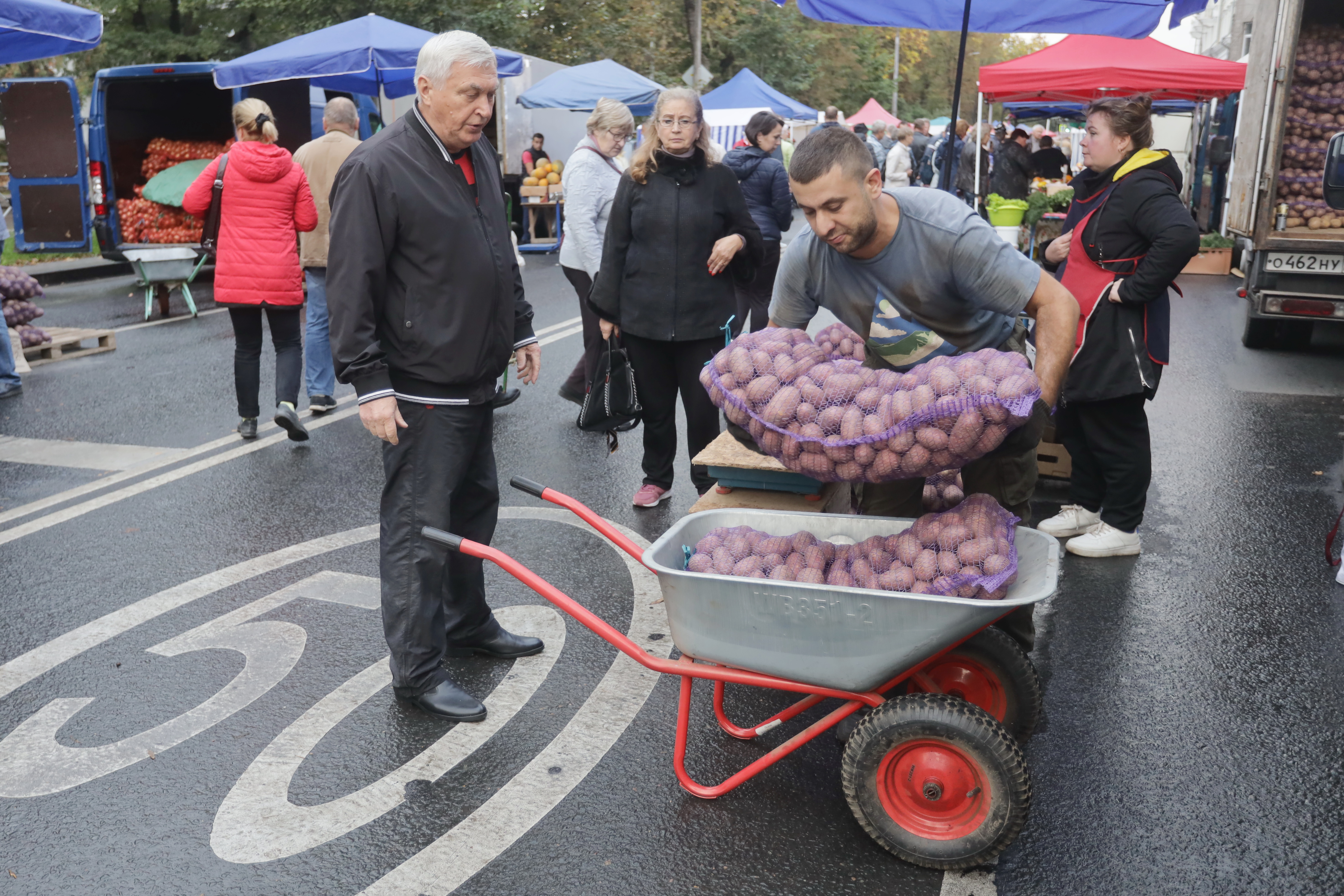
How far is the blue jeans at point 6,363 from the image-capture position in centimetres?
848

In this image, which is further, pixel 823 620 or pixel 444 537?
pixel 444 537

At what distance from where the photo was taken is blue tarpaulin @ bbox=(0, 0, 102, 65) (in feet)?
28.0

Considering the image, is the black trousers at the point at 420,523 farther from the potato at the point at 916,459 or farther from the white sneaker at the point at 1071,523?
the white sneaker at the point at 1071,523

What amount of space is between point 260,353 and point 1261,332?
880cm

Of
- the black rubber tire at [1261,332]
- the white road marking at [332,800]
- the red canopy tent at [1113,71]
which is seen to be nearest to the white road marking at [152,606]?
the white road marking at [332,800]

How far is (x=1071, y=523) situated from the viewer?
5469mm

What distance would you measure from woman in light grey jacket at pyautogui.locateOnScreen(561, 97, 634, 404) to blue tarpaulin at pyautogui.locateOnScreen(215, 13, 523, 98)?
673 centimetres

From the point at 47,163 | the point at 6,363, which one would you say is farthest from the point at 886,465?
the point at 47,163

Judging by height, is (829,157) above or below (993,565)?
above

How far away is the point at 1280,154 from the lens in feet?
31.1

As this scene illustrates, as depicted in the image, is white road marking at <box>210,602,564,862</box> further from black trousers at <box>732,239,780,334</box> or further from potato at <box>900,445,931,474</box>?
black trousers at <box>732,239,780,334</box>

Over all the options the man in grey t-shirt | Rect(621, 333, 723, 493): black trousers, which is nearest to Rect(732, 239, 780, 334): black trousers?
Rect(621, 333, 723, 493): black trousers

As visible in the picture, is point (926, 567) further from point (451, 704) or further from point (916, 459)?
point (451, 704)

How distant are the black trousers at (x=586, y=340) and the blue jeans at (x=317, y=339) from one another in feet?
5.90
